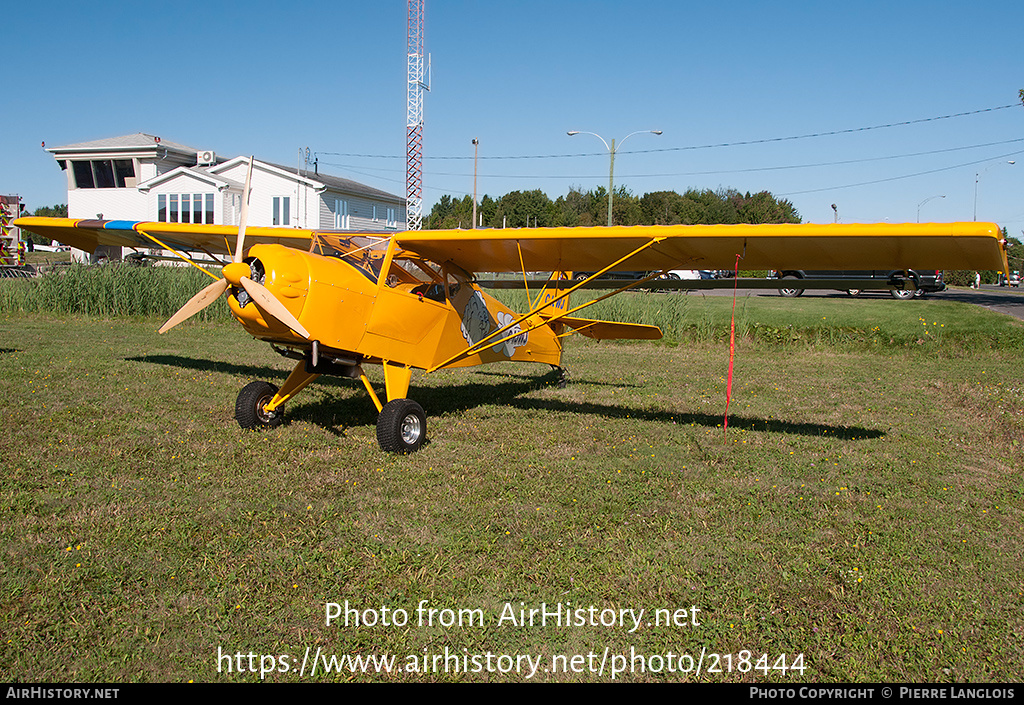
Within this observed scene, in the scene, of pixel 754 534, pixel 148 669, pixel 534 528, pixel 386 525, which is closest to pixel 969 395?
pixel 754 534

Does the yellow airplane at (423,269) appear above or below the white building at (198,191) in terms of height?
below

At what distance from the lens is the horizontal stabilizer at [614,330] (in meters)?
10.8

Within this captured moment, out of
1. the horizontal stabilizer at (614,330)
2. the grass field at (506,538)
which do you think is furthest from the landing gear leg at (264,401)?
the horizontal stabilizer at (614,330)

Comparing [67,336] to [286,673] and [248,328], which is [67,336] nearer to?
[248,328]

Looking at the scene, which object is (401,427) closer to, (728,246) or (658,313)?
(728,246)

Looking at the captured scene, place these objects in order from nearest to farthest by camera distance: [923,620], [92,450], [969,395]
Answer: [923,620] < [92,450] < [969,395]

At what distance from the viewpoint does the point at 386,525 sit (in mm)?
5102

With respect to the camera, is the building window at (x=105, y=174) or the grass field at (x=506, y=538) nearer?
the grass field at (x=506, y=538)

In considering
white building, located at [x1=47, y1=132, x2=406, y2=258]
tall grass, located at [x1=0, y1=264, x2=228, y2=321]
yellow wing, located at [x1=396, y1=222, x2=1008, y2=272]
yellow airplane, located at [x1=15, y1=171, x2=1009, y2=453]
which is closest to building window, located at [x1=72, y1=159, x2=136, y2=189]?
white building, located at [x1=47, y1=132, x2=406, y2=258]

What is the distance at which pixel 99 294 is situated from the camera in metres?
19.5

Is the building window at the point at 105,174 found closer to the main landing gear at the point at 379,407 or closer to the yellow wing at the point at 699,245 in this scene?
the yellow wing at the point at 699,245

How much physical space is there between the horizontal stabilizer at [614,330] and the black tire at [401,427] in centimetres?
419

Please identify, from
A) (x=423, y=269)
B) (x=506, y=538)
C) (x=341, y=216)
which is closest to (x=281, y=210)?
(x=341, y=216)
